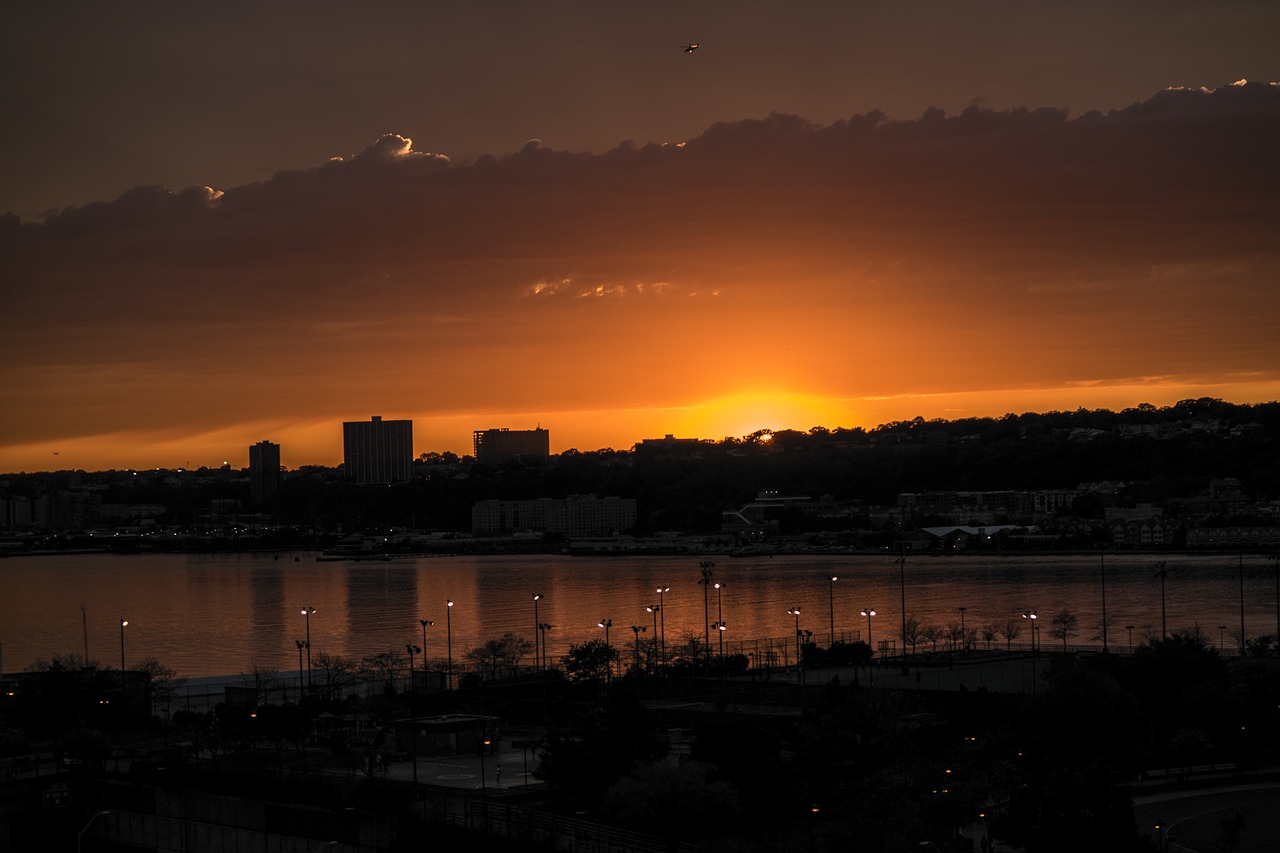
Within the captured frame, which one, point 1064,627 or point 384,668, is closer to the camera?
point 384,668

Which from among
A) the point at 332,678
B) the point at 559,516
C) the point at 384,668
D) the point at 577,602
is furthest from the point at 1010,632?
the point at 559,516

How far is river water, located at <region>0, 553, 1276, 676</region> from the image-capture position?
947 inches

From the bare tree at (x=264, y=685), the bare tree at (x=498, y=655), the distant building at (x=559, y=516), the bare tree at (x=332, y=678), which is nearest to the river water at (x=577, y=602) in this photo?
the bare tree at (x=498, y=655)

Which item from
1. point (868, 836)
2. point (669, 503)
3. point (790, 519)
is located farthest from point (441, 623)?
point (669, 503)

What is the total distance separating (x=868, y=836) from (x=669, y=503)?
67.3m

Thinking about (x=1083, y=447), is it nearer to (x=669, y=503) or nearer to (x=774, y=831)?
(x=669, y=503)

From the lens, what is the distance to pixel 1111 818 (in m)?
7.52

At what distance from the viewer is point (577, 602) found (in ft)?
110

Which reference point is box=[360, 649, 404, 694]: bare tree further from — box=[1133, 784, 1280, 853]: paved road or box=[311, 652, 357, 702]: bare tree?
box=[1133, 784, 1280, 853]: paved road

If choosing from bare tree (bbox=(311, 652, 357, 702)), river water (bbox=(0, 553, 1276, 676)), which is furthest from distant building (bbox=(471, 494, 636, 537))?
bare tree (bbox=(311, 652, 357, 702))

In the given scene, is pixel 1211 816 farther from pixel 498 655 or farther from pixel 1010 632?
pixel 1010 632

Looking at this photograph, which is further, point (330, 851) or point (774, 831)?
point (330, 851)

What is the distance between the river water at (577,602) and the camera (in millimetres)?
24047

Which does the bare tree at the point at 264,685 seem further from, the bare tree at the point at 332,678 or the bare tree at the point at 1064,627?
the bare tree at the point at 1064,627
